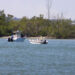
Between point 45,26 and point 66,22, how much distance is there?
33.8ft

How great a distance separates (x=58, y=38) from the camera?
570 ft

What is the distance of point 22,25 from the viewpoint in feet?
630

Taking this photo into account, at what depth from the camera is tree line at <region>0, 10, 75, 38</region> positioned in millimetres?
176175

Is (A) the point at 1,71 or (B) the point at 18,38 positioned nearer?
(A) the point at 1,71

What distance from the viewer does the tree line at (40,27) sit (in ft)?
578

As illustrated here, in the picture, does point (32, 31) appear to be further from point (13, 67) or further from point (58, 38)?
point (13, 67)

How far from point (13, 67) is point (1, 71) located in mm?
3297

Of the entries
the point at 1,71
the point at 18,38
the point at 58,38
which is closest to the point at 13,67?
the point at 1,71

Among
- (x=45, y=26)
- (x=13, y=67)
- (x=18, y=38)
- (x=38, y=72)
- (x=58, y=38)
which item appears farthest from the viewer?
(x=45, y=26)

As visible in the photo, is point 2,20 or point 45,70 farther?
point 2,20

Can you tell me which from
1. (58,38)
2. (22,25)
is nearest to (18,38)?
(58,38)

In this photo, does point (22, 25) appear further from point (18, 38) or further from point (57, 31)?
point (18, 38)

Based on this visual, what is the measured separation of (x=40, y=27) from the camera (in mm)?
184250

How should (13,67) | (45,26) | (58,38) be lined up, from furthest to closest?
(45,26)
(58,38)
(13,67)
